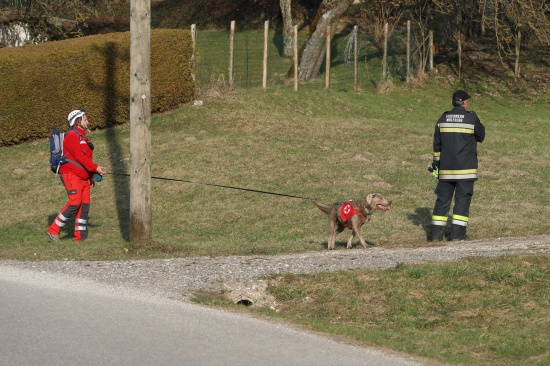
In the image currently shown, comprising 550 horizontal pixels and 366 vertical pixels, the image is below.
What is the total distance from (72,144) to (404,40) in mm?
20270

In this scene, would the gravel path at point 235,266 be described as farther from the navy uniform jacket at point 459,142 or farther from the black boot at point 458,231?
the navy uniform jacket at point 459,142

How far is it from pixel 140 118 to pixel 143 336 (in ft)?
18.9

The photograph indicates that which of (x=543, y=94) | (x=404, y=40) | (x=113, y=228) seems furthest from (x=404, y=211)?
(x=404, y=40)

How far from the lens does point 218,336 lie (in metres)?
8.34

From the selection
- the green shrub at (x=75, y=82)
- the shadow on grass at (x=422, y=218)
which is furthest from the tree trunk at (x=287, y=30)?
the shadow on grass at (x=422, y=218)

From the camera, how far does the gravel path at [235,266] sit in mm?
10391

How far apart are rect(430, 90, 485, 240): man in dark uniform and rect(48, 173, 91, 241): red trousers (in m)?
5.23

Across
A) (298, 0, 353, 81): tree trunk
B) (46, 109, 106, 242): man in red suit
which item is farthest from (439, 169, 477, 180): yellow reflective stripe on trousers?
(298, 0, 353, 81): tree trunk

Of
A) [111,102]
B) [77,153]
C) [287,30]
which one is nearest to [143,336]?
[77,153]

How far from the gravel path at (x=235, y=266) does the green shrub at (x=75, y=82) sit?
9.97 meters

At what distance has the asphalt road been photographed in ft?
25.3

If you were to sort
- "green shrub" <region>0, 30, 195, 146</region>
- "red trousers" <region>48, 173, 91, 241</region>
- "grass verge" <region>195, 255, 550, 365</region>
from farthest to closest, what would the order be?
"green shrub" <region>0, 30, 195, 146</region>, "red trousers" <region>48, 173, 91, 241</region>, "grass verge" <region>195, 255, 550, 365</region>

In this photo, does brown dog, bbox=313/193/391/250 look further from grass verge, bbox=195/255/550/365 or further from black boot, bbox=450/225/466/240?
grass verge, bbox=195/255/550/365

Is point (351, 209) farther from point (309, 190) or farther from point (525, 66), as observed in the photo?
point (525, 66)
